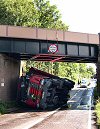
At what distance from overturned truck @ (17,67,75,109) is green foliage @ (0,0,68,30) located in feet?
102

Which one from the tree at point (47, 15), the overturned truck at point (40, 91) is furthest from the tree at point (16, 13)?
the overturned truck at point (40, 91)

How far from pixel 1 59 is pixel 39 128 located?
1597 cm

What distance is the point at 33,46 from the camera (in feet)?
111

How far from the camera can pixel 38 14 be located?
2820 inches

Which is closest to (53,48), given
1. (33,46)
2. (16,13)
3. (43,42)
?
(43,42)

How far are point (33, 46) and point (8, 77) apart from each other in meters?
4.36

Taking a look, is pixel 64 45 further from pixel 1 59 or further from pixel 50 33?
pixel 1 59

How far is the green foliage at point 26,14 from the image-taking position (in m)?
64.4

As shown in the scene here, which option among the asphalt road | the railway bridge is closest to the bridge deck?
the railway bridge

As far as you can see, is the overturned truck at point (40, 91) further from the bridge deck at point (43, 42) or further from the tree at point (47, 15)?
the tree at point (47, 15)

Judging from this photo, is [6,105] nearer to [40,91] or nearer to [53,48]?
[40,91]

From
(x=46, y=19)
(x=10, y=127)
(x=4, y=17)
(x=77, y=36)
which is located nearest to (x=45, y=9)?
(x=46, y=19)

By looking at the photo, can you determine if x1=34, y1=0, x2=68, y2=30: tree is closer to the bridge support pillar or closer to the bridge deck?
the bridge support pillar

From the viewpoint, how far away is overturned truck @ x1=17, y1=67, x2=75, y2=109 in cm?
3203
